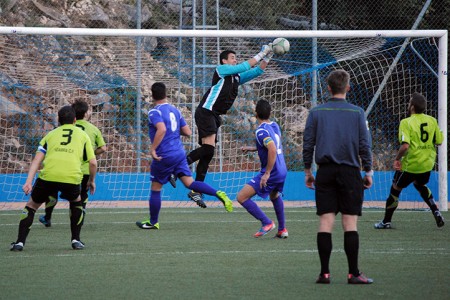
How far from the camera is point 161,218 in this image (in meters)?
13.6

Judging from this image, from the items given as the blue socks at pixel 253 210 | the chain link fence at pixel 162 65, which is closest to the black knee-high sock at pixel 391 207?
the blue socks at pixel 253 210

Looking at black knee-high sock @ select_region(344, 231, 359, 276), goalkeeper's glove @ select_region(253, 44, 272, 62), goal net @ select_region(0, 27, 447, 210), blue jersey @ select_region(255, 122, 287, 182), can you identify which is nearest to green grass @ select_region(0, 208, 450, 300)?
black knee-high sock @ select_region(344, 231, 359, 276)

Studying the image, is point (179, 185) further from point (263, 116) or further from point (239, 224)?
point (263, 116)

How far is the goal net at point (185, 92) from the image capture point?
16672 millimetres

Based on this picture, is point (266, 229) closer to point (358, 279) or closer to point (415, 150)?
point (415, 150)

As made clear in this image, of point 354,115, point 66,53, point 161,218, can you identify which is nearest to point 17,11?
point 66,53

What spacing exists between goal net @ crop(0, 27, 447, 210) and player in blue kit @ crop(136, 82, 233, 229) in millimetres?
5027

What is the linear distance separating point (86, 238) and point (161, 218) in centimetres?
303

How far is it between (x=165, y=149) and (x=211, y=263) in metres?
3.28

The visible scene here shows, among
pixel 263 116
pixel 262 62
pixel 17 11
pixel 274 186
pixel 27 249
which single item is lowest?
pixel 27 249

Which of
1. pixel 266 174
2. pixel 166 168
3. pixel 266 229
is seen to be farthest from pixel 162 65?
pixel 266 174

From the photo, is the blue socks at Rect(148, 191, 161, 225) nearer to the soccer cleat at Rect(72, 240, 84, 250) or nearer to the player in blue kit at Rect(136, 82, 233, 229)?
the player in blue kit at Rect(136, 82, 233, 229)

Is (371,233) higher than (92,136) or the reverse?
the reverse

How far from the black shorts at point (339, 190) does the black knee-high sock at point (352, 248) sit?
0.59 ft
